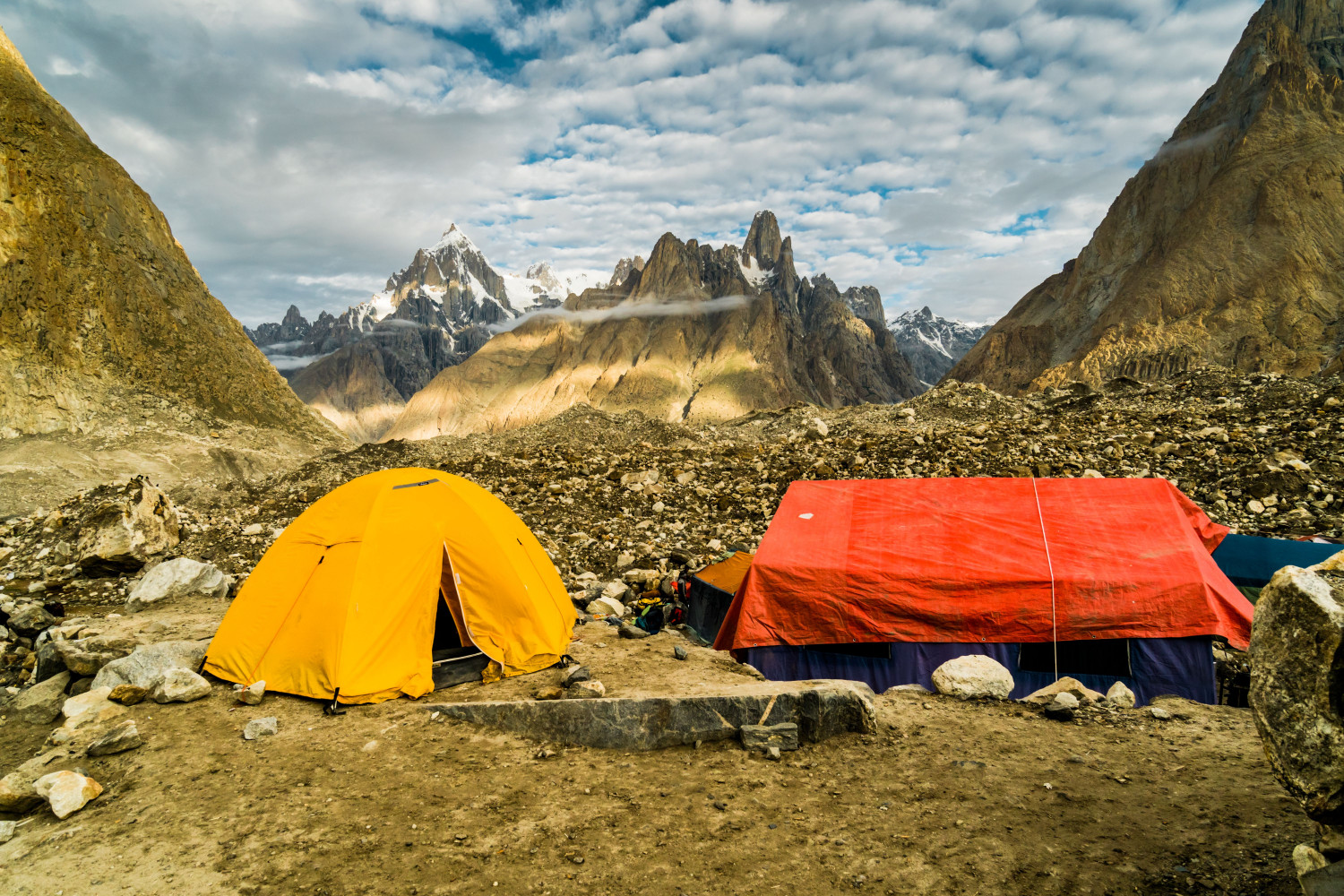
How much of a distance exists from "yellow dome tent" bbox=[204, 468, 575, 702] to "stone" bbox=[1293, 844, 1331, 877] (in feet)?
21.2

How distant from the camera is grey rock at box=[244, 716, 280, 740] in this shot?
575 cm

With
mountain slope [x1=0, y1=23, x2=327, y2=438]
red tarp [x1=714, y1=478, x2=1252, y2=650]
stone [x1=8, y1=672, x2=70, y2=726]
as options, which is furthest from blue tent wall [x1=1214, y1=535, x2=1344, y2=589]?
mountain slope [x1=0, y1=23, x2=327, y2=438]

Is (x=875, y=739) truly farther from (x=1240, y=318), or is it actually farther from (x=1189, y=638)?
(x=1240, y=318)

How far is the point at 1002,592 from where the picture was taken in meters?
7.37

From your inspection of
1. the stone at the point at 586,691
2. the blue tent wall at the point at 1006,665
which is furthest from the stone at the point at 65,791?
the blue tent wall at the point at 1006,665

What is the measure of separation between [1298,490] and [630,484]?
13.9m

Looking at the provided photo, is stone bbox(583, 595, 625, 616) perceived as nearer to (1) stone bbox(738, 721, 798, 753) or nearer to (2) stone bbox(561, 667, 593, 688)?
(2) stone bbox(561, 667, 593, 688)

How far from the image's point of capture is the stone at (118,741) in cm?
527

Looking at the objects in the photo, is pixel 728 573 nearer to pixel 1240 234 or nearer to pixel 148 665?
pixel 148 665

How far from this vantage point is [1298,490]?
12.0 metres

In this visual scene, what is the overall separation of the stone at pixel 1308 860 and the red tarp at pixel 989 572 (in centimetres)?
453

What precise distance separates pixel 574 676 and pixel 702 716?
1.81 m

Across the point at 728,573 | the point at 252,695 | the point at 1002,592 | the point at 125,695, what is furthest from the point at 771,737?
the point at 125,695

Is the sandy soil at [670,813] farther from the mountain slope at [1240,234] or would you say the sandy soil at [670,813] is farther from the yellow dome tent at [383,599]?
the mountain slope at [1240,234]
